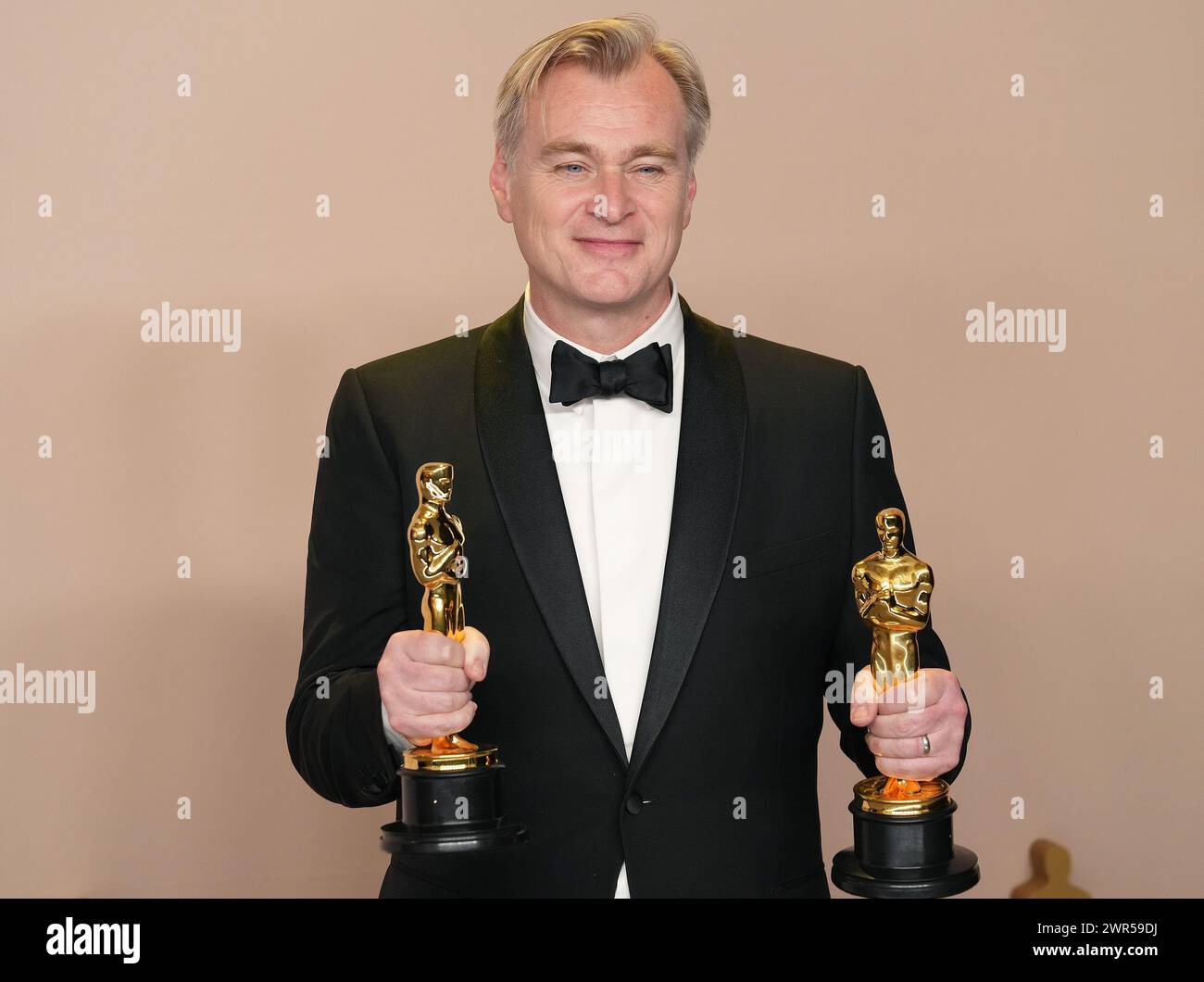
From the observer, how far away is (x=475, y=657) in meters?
1.94

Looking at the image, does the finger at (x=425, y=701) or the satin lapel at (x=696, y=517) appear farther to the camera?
the satin lapel at (x=696, y=517)

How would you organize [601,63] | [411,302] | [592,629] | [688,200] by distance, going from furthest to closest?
[411,302]
[688,200]
[601,63]
[592,629]

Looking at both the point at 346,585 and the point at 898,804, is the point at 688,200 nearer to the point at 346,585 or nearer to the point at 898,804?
the point at 346,585

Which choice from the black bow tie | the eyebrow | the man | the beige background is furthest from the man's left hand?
the beige background

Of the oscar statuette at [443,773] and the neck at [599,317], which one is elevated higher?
the neck at [599,317]

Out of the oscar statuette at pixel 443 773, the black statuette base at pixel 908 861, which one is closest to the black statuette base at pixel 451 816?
the oscar statuette at pixel 443 773

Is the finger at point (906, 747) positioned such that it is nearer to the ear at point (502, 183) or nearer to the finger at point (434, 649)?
the finger at point (434, 649)

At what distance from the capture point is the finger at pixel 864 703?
197 centimetres

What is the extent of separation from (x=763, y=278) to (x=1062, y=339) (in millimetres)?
789

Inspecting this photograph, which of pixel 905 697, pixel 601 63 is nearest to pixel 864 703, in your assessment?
pixel 905 697

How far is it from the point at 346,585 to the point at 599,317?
591 millimetres

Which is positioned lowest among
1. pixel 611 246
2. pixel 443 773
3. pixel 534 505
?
pixel 443 773

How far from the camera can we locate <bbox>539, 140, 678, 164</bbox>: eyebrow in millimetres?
2344
